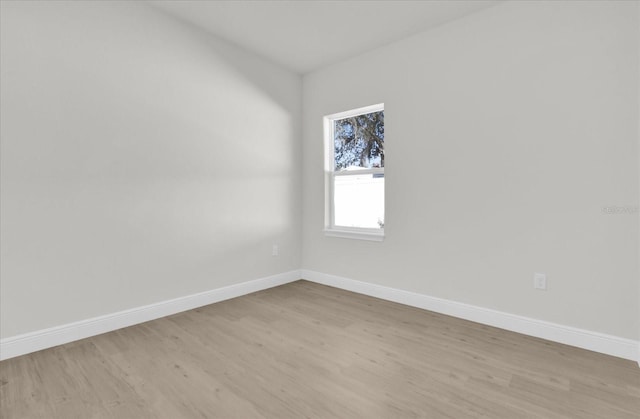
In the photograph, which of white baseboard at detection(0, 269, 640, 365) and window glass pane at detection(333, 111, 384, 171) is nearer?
white baseboard at detection(0, 269, 640, 365)

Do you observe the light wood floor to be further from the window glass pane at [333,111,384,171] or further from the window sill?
the window glass pane at [333,111,384,171]

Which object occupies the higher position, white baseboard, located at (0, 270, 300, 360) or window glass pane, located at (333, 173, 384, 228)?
window glass pane, located at (333, 173, 384, 228)

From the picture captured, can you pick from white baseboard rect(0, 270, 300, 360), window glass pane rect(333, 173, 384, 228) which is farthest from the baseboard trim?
white baseboard rect(0, 270, 300, 360)

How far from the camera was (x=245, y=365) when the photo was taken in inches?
80.4

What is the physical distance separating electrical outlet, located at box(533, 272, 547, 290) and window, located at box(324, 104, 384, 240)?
1415mm

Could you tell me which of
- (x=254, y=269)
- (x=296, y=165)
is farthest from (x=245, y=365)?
(x=296, y=165)

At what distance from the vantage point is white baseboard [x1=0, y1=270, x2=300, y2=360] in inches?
84.9

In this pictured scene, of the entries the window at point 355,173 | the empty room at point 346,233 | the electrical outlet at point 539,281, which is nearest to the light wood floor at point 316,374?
the empty room at point 346,233

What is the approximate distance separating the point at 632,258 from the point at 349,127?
2778 mm

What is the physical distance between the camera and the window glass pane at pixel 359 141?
11.8ft

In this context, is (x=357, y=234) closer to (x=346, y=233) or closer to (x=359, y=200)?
(x=346, y=233)

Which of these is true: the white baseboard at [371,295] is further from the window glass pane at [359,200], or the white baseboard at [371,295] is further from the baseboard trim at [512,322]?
the window glass pane at [359,200]

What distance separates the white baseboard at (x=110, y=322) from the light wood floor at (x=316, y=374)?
0.07m

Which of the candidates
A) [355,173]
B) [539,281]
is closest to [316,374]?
[539,281]
